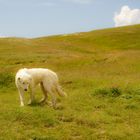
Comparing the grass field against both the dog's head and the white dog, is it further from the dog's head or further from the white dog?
the dog's head

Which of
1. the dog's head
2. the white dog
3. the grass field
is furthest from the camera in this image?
the white dog

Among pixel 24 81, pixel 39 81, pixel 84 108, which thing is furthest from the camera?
pixel 39 81

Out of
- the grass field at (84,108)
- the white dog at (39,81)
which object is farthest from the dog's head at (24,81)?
the grass field at (84,108)

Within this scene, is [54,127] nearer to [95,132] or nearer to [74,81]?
[95,132]

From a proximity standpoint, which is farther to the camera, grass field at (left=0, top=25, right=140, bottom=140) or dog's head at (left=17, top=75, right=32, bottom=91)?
dog's head at (left=17, top=75, right=32, bottom=91)

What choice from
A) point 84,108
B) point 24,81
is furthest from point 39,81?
point 84,108

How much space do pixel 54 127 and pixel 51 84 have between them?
3773 mm

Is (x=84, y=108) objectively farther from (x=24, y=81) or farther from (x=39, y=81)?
(x=24, y=81)

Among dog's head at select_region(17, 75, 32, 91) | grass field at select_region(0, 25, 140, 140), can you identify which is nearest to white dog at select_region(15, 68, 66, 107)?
dog's head at select_region(17, 75, 32, 91)

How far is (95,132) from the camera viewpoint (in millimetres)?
12008

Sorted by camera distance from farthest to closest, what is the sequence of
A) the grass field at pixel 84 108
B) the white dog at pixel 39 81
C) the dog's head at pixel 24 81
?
the white dog at pixel 39 81, the dog's head at pixel 24 81, the grass field at pixel 84 108

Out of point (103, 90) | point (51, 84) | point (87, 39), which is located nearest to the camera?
point (51, 84)

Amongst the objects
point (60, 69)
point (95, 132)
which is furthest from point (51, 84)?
point (60, 69)

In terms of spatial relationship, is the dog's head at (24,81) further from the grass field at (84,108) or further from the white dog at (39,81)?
the grass field at (84,108)
